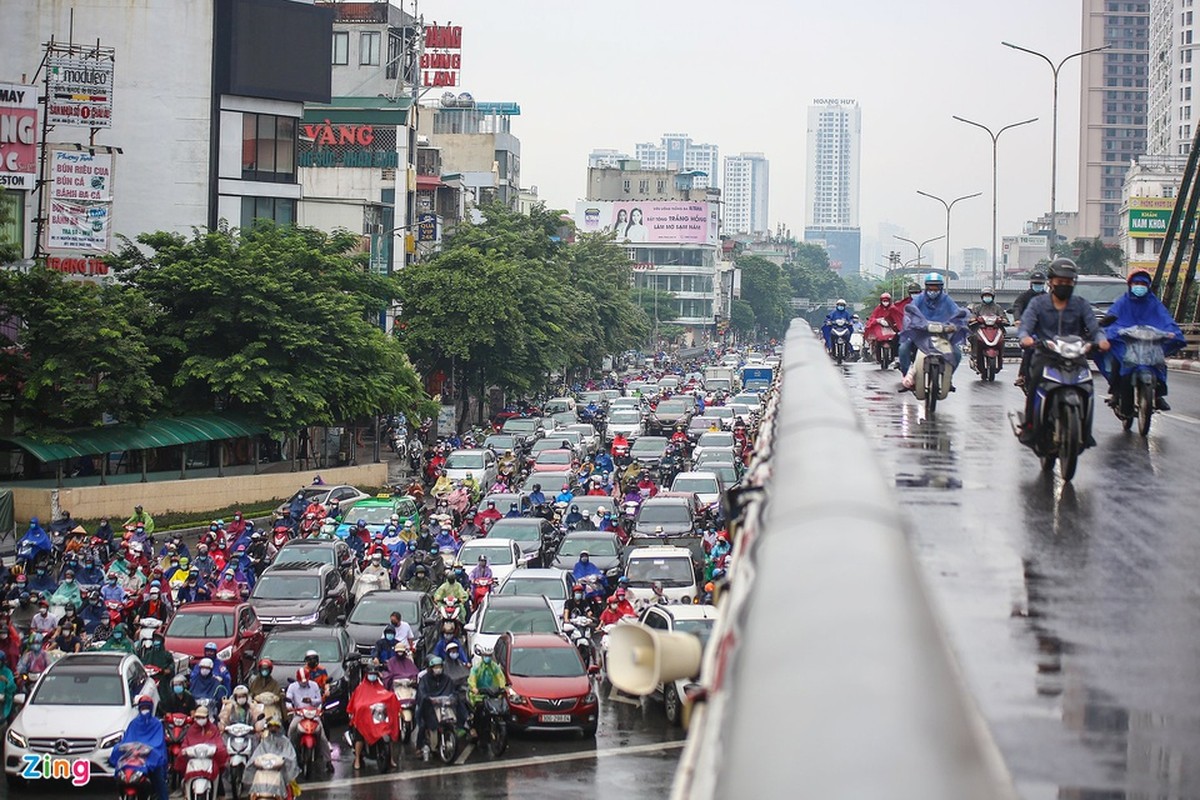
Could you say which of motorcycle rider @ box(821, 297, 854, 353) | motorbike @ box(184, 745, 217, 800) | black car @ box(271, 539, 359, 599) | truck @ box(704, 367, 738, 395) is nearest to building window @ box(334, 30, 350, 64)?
truck @ box(704, 367, 738, 395)

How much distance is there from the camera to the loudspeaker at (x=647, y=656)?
424 cm

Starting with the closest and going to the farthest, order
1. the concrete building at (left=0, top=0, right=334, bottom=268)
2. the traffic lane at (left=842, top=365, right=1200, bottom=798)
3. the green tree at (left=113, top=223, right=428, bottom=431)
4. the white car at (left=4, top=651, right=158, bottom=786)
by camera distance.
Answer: the traffic lane at (left=842, top=365, right=1200, bottom=798)
the white car at (left=4, top=651, right=158, bottom=786)
the green tree at (left=113, top=223, right=428, bottom=431)
the concrete building at (left=0, top=0, right=334, bottom=268)

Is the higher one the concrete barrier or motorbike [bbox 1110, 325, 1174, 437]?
motorbike [bbox 1110, 325, 1174, 437]

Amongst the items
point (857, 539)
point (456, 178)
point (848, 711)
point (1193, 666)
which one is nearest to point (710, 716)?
point (857, 539)

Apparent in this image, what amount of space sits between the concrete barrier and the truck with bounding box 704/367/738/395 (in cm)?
2604

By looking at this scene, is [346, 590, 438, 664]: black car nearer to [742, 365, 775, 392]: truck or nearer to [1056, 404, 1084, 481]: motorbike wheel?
[1056, 404, 1084, 481]: motorbike wheel

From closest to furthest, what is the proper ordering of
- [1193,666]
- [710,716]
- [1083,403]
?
1. [710,716]
2. [1193,666]
3. [1083,403]

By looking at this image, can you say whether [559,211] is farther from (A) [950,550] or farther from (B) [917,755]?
(B) [917,755]

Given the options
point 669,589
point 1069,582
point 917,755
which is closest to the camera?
point 917,755

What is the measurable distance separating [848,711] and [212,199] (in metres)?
50.9

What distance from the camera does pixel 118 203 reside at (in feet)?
164

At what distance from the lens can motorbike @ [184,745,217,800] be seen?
14.8m

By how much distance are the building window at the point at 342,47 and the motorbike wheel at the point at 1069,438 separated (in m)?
67.1

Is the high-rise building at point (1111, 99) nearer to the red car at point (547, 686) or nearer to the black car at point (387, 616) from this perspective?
the black car at point (387, 616)
